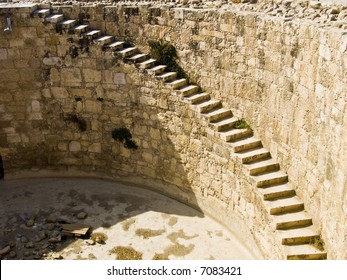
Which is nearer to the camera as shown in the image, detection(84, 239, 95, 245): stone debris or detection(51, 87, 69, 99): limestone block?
detection(84, 239, 95, 245): stone debris

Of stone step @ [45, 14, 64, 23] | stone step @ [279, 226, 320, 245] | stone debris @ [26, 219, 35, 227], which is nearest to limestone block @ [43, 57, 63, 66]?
stone step @ [45, 14, 64, 23]

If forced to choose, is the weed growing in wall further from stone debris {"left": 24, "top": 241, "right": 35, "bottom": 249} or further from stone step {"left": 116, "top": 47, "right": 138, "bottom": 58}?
stone debris {"left": 24, "top": 241, "right": 35, "bottom": 249}

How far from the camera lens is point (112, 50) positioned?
11797mm

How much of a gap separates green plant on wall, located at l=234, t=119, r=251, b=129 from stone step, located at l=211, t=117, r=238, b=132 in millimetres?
81

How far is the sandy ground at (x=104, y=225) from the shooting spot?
397 inches

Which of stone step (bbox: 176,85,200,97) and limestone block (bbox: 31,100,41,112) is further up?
stone step (bbox: 176,85,200,97)

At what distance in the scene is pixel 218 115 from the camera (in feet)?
35.2

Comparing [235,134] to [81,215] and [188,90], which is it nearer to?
[188,90]

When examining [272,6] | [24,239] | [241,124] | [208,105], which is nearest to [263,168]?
[241,124]

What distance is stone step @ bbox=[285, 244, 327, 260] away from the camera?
789 centimetres

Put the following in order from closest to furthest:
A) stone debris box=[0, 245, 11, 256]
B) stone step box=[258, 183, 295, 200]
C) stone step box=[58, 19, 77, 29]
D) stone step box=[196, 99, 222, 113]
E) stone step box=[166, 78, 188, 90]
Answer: stone step box=[258, 183, 295, 200]
stone debris box=[0, 245, 11, 256]
stone step box=[196, 99, 222, 113]
stone step box=[166, 78, 188, 90]
stone step box=[58, 19, 77, 29]

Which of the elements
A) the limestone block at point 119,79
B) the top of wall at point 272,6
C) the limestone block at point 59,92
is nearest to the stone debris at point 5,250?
the limestone block at point 59,92

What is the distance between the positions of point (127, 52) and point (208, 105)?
95.2 inches

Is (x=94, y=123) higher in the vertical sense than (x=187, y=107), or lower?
lower
